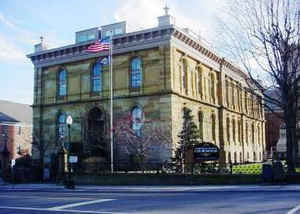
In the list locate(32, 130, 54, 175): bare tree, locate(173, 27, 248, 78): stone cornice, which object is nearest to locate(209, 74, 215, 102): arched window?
locate(173, 27, 248, 78): stone cornice

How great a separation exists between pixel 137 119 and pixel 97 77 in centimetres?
728

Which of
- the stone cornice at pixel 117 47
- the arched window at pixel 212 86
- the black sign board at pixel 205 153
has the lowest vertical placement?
the black sign board at pixel 205 153

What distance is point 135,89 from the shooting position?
37781 mm

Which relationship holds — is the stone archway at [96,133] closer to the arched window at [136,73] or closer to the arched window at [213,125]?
the arched window at [136,73]

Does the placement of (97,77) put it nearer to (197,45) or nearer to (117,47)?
(117,47)

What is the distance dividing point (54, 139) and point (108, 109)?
783 cm

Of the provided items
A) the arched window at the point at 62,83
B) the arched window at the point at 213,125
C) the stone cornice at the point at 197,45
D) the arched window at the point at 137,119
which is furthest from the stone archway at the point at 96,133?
the arched window at the point at 213,125

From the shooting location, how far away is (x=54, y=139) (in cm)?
4231

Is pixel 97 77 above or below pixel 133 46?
below

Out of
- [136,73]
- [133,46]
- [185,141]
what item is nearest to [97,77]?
[136,73]

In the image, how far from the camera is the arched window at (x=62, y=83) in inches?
1693

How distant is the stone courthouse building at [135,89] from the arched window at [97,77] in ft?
0.35

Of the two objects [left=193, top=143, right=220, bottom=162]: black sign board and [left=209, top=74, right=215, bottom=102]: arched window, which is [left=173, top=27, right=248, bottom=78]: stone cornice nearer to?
[left=209, top=74, right=215, bottom=102]: arched window

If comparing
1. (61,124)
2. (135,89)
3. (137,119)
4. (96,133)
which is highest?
(135,89)
